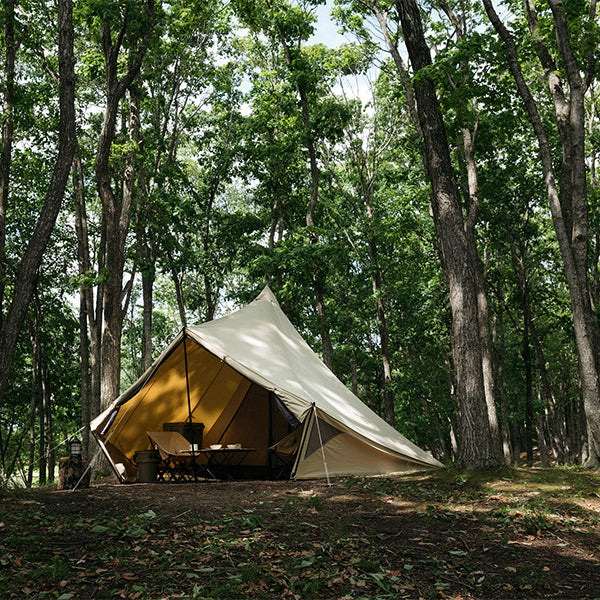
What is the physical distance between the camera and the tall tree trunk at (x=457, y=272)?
6.11 metres

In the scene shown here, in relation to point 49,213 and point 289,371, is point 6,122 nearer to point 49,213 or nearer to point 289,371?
point 49,213

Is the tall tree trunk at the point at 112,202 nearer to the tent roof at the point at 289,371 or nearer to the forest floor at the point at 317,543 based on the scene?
the tent roof at the point at 289,371

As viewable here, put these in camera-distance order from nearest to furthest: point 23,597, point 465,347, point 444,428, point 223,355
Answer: point 23,597
point 465,347
point 223,355
point 444,428

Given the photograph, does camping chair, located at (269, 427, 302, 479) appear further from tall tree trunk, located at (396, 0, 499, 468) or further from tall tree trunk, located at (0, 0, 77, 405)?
tall tree trunk, located at (0, 0, 77, 405)

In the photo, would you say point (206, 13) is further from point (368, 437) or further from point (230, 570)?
point (230, 570)

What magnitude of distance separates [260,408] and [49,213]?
545 centimetres

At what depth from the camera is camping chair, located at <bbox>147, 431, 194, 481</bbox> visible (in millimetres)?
8211

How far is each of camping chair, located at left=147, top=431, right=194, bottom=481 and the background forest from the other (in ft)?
3.97

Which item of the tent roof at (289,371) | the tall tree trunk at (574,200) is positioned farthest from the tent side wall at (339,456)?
the tall tree trunk at (574,200)

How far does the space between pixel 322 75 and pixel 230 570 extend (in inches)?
537

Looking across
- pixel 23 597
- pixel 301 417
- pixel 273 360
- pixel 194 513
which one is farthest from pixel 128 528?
pixel 273 360

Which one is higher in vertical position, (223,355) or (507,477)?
(223,355)

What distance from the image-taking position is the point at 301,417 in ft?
23.7

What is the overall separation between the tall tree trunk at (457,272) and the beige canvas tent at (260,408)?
67.6 inches
